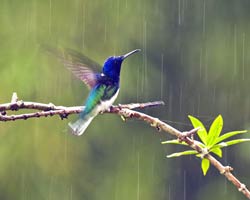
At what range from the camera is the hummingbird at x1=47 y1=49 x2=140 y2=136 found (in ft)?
3.22

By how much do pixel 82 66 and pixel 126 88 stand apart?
394cm

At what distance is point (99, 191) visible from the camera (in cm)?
546

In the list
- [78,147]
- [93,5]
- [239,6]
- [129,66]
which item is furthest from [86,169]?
[239,6]

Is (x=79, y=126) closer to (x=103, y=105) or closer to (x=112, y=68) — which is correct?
(x=103, y=105)

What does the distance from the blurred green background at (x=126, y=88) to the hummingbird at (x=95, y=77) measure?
3256mm

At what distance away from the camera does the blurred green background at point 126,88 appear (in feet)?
15.6

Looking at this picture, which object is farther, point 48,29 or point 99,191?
point 99,191

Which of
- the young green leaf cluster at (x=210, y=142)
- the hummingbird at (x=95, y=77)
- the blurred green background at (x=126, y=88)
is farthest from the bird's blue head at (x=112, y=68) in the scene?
the blurred green background at (x=126, y=88)

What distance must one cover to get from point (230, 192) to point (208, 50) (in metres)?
1.41

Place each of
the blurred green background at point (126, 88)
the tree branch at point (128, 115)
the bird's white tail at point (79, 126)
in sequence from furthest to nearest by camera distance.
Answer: the blurred green background at point (126, 88) → the bird's white tail at point (79, 126) → the tree branch at point (128, 115)

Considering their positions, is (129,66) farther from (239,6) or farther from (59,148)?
(239,6)

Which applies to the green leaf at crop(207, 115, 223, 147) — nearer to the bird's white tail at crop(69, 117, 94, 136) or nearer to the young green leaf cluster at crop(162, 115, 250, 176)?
the young green leaf cluster at crop(162, 115, 250, 176)

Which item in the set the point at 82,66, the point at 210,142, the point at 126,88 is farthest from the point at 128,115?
the point at 126,88

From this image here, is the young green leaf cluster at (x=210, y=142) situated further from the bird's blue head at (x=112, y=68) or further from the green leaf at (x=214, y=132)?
the bird's blue head at (x=112, y=68)
